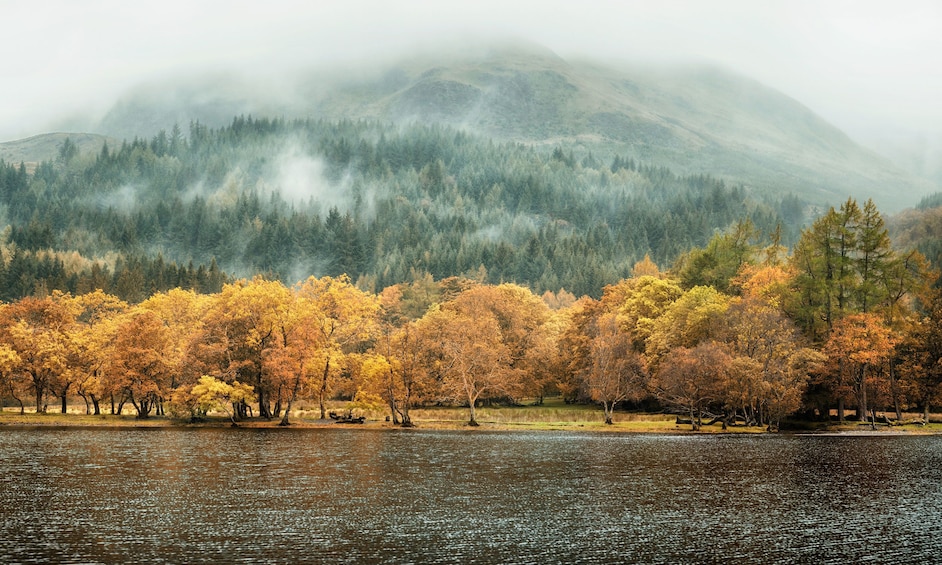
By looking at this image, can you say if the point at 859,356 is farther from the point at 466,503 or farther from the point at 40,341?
the point at 40,341

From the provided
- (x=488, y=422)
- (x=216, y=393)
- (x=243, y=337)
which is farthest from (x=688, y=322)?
(x=216, y=393)

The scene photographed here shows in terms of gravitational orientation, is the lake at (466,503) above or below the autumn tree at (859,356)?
below

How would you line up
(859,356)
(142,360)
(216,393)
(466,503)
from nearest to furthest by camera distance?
(466,503), (859,356), (216,393), (142,360)

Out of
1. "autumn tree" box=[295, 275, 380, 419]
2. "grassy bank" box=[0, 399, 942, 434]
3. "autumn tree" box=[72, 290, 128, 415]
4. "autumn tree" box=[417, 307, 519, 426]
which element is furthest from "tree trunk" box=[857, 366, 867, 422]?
"autumn tree" box=[72, 290, 128, 415]

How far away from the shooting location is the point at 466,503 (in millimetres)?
54219

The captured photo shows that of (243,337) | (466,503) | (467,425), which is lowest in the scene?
(466,503)

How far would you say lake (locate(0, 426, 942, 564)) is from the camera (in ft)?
136

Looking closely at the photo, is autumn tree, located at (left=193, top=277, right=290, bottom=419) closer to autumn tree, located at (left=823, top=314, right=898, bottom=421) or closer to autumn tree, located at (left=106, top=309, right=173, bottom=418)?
autumn tree, located at (left=106, top=309, right=173, bottom=418)

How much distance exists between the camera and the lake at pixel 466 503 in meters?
41.3

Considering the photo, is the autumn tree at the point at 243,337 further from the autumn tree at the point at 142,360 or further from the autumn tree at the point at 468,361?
the autumn tree at the point at 468,361

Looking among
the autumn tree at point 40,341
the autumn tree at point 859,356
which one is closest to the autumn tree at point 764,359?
the autumn tree at point 859,356

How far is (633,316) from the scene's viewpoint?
458 ft

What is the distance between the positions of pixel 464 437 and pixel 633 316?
155ft

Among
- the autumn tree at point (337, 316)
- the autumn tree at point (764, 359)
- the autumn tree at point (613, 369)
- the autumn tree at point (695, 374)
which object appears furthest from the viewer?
the autumn tree at point (337, 316)
